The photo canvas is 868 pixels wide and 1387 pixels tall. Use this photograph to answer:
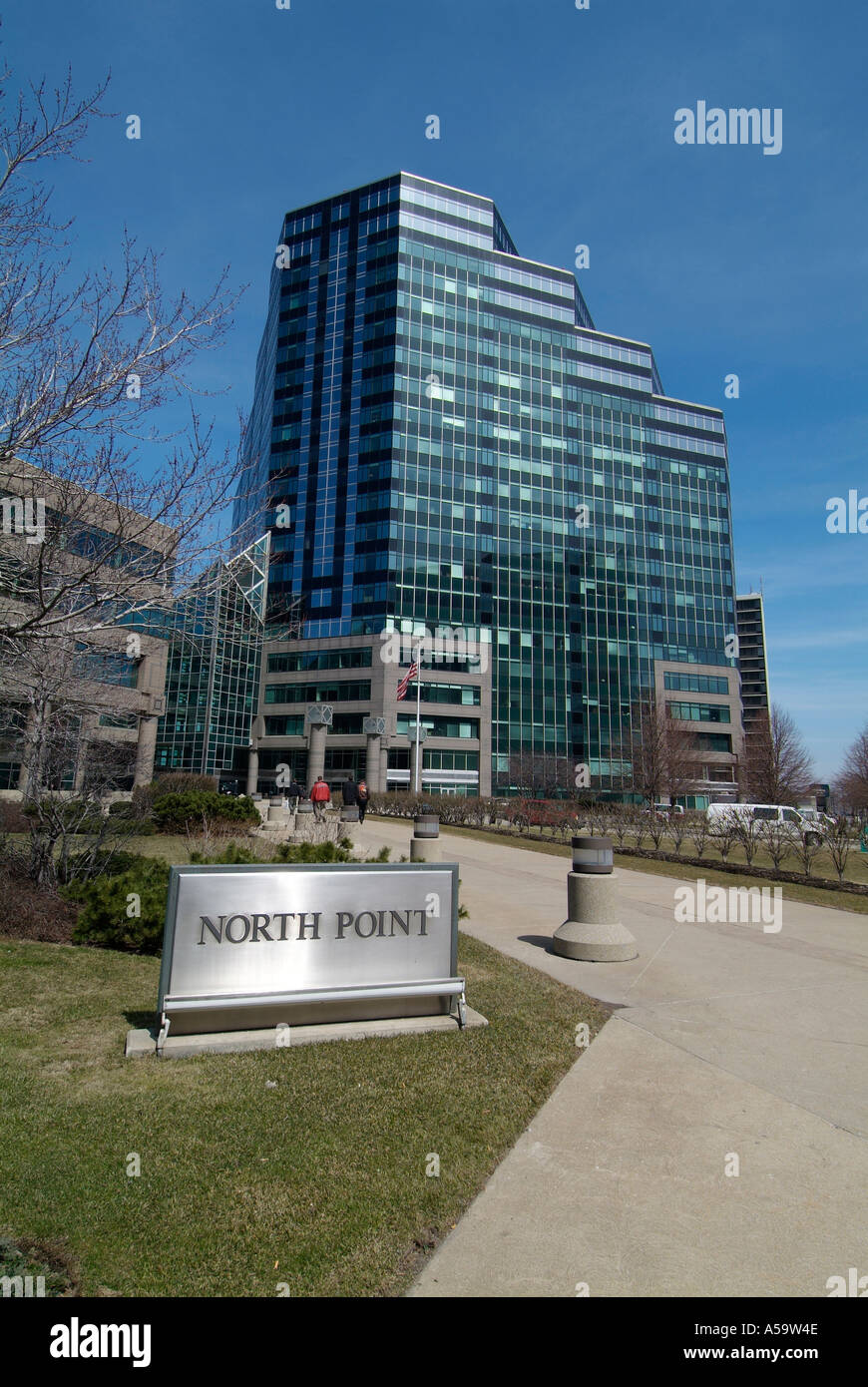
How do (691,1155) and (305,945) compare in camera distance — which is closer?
(691,1155)

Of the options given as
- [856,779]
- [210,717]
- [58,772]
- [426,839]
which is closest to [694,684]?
[856,779]

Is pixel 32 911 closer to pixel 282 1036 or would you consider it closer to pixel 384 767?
pixel 282 1036

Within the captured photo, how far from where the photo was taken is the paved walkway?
2.85m

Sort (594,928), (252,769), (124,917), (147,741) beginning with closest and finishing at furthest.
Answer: (124,917), (594,928), (147,741), (252,769)

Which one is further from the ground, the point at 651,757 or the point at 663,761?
the point at 651,757

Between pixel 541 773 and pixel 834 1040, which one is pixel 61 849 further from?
pixel 541 773

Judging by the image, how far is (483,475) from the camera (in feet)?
235

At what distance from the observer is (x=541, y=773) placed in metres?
60.3

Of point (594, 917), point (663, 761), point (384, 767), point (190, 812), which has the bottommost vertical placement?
point (594, 917)

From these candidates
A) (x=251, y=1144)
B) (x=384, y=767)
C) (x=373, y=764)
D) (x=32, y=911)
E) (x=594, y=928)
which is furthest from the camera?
(x=384, y=767)

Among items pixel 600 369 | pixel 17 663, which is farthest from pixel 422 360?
pixel 17 663

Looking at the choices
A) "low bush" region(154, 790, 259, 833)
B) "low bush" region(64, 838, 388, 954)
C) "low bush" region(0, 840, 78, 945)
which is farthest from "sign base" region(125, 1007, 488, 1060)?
"low bush" region(154, 790, 259, 833)

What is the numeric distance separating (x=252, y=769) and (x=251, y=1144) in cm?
6612
